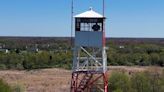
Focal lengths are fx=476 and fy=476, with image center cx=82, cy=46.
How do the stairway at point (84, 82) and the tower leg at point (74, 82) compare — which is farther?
the stairway at point (84, 82)

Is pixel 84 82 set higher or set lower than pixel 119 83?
higher

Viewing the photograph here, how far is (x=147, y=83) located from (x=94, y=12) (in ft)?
55.4

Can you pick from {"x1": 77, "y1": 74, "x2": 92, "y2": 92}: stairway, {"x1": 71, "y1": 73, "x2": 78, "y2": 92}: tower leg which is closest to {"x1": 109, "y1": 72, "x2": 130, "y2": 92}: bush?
{"x1": 77, "y1": 74, "x2": 92, "y2": 92}: stairway

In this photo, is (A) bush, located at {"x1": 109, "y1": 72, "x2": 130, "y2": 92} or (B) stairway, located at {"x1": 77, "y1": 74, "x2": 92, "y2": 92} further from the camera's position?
(A) bush, located at {"x1": 109, "y1": 72, "x2": 130, "y2": 92}

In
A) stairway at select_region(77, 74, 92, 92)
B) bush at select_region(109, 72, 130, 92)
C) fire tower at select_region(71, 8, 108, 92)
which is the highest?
fire tower at select_region(71, 8, 108, 92)

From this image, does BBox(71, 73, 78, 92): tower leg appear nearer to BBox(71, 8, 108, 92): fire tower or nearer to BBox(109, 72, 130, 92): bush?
BBox(71, 8, 108, 92): fire tower

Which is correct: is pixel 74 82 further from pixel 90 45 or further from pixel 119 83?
pixel 119 83

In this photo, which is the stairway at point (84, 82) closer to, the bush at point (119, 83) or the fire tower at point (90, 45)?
the fire tower at point (90, 45)

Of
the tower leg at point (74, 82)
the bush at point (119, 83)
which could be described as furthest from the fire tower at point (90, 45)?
the bush at point (119, 83)

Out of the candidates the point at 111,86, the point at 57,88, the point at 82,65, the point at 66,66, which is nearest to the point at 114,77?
the point at 111,86

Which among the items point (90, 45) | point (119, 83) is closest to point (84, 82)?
point (90, 45)

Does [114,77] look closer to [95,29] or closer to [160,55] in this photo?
[95,29]

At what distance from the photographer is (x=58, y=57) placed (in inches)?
4405

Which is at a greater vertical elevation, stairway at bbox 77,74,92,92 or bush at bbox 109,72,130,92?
stairway at bbox 77,74,92,92
